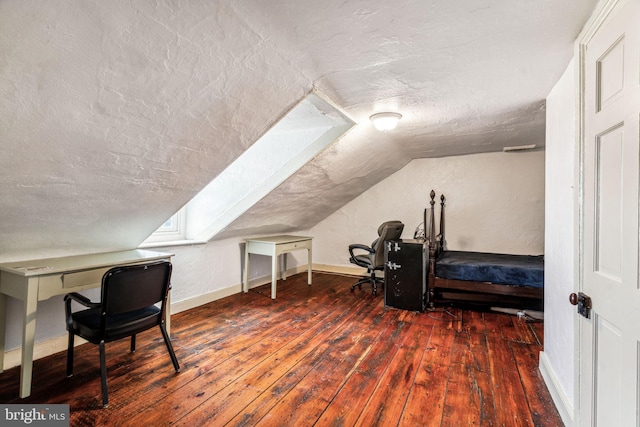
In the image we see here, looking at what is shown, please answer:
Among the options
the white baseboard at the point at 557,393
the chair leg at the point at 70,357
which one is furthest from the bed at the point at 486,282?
the chair leg at the point at 70,357

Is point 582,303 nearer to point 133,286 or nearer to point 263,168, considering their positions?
point 133,286

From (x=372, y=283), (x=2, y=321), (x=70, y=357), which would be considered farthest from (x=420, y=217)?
(x=2, y=321)

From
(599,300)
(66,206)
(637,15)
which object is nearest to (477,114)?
(637,15)

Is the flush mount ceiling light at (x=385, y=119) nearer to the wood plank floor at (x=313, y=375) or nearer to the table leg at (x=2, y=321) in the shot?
the wood plank floor at (x=313, y=375)

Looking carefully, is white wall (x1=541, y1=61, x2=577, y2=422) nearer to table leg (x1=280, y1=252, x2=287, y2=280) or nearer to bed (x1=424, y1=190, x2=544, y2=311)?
bed (x1=424, y1=190, x2=544, y2=311)

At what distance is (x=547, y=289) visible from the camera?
2.04 m

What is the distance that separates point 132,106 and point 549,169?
2.58 metres

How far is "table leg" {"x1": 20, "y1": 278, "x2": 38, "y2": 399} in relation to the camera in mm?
1703

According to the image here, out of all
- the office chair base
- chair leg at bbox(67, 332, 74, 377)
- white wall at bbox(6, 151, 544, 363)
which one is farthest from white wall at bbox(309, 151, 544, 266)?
chair leg at bbox(67, 332, 74, 377)

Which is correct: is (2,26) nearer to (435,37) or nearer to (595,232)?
(435,37)

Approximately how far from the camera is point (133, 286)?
1.77 m

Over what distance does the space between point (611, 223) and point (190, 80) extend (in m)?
1.84

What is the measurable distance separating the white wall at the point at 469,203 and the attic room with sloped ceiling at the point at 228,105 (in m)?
0.77

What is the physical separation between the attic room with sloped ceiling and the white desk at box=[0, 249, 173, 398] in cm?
17
